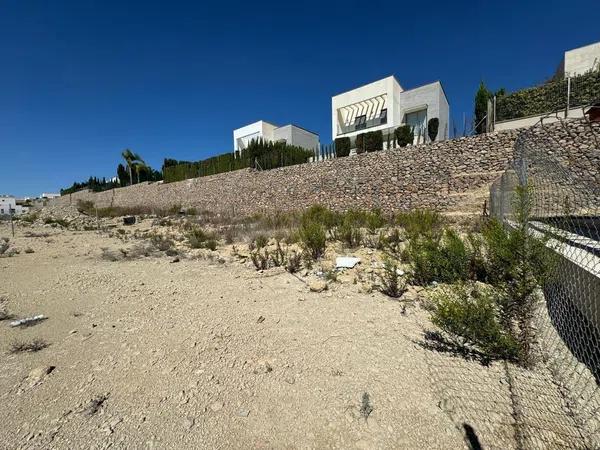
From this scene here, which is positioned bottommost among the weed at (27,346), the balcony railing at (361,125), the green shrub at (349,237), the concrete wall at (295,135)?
the weed at (27,346)

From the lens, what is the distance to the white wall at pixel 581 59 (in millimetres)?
12438

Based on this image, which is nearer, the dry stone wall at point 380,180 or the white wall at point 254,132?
the dry stone wall at point 380,180

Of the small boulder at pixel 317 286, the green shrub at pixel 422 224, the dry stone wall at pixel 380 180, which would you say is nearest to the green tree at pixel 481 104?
the dry stone wall at pixel 380 180

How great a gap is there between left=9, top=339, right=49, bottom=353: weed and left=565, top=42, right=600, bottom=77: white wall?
64.8ft

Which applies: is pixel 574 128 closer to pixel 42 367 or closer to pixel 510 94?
pixel 510 94

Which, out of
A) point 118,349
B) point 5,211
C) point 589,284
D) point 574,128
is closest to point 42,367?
point 118,349

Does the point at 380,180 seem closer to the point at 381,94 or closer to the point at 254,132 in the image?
the point at 381,94

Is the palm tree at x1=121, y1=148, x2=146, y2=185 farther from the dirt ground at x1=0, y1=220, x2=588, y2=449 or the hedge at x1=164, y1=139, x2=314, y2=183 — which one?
the dirt ground at x1=0, y1=220, x2=588, y2=449

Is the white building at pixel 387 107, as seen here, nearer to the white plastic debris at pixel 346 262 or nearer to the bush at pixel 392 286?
the white plastic debris at pixel 346 262

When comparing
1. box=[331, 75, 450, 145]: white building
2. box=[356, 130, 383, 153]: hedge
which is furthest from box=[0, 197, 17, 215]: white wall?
box=[331, 75, 450, 145]: white building

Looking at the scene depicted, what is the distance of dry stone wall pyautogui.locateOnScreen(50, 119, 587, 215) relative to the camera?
9383 mm

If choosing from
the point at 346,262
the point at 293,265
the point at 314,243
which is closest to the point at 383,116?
the point at 314,243

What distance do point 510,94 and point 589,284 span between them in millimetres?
13448

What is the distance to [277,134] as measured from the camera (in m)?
25.5
